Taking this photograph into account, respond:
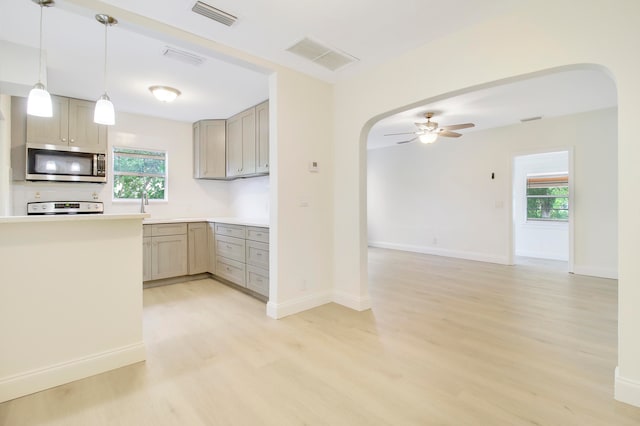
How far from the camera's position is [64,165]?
4.05 m

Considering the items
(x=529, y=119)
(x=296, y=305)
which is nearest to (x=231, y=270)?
(x=296, y=305)

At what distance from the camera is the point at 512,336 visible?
8.90 feet

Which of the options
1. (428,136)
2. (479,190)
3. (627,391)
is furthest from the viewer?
(479,190)

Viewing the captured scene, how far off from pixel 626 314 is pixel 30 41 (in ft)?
16.3

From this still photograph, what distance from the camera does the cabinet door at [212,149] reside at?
201 inches

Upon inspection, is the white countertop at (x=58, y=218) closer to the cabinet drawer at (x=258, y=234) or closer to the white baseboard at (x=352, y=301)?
the cabinet drawer at (x=258, y=234)

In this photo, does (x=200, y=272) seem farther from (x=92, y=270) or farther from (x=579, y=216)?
(x=579, y=216)

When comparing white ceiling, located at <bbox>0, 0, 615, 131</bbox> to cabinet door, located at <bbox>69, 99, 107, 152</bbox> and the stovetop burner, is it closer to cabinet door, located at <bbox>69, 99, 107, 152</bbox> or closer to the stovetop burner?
cabinet door, located at <bbox>69, 99, 107, 152</bbox>

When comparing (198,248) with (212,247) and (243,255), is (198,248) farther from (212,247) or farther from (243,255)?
(243,255)

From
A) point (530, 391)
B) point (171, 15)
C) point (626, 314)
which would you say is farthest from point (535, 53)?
point (171, 15)

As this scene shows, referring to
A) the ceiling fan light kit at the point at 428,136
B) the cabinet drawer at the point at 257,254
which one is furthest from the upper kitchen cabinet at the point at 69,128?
the ceiling fan light kit at the point at 428,136

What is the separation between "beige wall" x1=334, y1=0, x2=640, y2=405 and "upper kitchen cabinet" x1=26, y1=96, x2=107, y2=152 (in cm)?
355

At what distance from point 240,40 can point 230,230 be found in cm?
247

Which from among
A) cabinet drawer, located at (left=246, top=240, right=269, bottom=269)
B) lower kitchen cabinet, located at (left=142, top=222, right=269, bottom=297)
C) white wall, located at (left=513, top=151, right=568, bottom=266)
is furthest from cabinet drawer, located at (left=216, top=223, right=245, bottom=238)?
white wall, located at (left=513, top=151, right=568, bottom=266)
